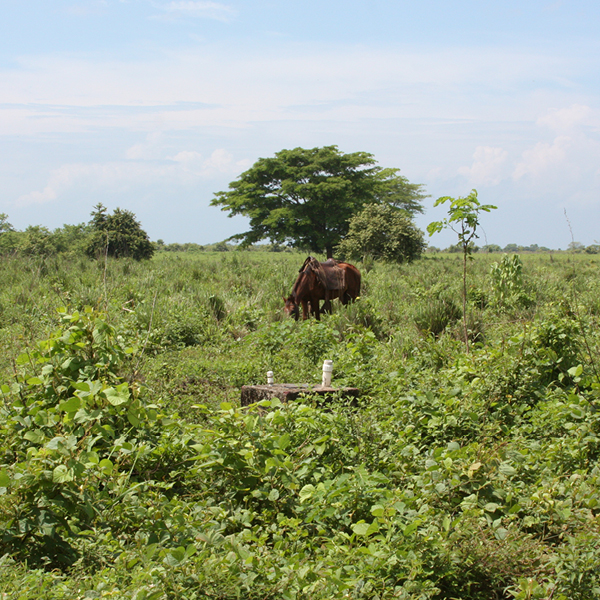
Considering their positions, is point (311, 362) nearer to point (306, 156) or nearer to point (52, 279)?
point (52, 279)

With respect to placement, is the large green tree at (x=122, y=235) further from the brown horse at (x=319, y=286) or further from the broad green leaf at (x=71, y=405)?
the broad green leaf at (x=71, y=405)

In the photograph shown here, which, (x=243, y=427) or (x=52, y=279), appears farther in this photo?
(x=52, y=279)

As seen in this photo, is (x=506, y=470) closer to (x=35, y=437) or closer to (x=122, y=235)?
(x=35, y=437)

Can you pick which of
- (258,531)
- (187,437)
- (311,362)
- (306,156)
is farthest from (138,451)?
(306,156)

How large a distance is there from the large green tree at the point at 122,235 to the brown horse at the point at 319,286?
54.5 feet

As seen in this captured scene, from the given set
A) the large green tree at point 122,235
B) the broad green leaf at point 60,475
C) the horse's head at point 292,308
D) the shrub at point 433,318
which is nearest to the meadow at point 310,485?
the broad green leaf at point 60,475

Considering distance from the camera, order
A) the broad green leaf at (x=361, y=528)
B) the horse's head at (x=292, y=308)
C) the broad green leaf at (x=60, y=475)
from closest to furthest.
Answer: the broad green leaf at (x=361, y=528)
the broad green leaf at (x=60, y=475)
the horse's head at (x=292, y=308)

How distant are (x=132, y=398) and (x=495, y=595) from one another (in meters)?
2.47

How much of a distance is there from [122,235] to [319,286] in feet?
59.0

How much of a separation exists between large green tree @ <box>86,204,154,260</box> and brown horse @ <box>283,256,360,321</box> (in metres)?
16.6

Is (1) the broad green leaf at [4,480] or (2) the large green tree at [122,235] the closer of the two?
(1) the broad green leaf at [4,480]

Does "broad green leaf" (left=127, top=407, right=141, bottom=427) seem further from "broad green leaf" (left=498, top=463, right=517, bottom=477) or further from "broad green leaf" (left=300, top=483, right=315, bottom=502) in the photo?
"broad green leaf" (left=498, top=463, right=517, bottom=477)

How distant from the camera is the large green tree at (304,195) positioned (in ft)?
125

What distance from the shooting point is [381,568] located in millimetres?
2533
